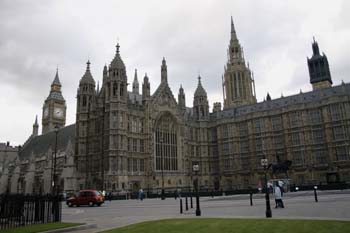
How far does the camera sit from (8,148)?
11019 centimetres

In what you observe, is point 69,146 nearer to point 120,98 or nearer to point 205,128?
point 120,98

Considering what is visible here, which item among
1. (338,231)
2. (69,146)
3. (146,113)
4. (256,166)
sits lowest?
(338,231)

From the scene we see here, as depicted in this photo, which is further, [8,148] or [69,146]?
[8,148]

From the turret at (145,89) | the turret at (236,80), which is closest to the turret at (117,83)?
the turret at (145,89)

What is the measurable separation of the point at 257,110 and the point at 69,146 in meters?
44.0

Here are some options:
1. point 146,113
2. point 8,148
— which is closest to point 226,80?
point 146,113

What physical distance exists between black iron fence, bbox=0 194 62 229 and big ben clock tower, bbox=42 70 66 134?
4231 inches

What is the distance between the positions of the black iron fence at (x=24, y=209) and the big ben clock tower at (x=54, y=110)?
10745 centimetres

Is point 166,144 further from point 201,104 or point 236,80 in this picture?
point 236,80

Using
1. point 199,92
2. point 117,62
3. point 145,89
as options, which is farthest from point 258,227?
point 199,92

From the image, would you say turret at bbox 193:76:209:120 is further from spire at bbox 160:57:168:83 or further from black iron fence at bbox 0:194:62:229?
black iron fence at bbox 0:194:62:229

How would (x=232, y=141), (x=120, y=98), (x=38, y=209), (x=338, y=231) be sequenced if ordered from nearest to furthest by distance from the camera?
(x=338, y=231), (x=38, y=209), (x=120, y=98), (x=232, y=141)

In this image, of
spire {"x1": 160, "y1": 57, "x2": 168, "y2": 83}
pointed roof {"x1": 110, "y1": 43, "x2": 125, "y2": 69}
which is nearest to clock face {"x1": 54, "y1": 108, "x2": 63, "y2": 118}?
spire {"x1": 160, "y1": 57, "x2": 168, "y2": 83}

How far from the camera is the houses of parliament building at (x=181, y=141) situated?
2362 inches
